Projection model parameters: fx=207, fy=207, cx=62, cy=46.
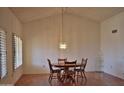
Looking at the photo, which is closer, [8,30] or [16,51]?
[8,30]

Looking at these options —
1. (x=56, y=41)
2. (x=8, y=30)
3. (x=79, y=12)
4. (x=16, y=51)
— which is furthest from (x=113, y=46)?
(x=8, y=30)

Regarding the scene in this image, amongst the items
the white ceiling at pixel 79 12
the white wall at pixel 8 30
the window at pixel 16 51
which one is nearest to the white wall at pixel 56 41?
the white ceiling at pixel 79 12

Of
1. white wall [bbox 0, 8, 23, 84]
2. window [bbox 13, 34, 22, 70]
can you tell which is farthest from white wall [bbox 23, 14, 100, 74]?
white wall [bbox 0, 8, 23, 84]

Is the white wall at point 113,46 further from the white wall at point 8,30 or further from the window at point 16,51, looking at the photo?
the white wall at point 8,30

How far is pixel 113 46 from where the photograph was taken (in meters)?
8.54

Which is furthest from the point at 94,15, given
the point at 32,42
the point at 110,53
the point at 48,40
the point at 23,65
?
the point at 23,65

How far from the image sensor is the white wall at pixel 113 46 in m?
7.72

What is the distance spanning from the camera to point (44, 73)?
9.80 m

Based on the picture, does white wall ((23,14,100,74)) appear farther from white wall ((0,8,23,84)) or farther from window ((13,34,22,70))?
white wall ((0,8,23,84))

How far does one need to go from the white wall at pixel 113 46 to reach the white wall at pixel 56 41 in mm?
567

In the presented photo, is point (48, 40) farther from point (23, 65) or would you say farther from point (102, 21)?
point (102, 21)

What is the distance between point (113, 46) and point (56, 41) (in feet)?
9.20

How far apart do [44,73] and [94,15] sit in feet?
11.6

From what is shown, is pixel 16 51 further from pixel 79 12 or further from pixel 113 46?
pixel 113 46
